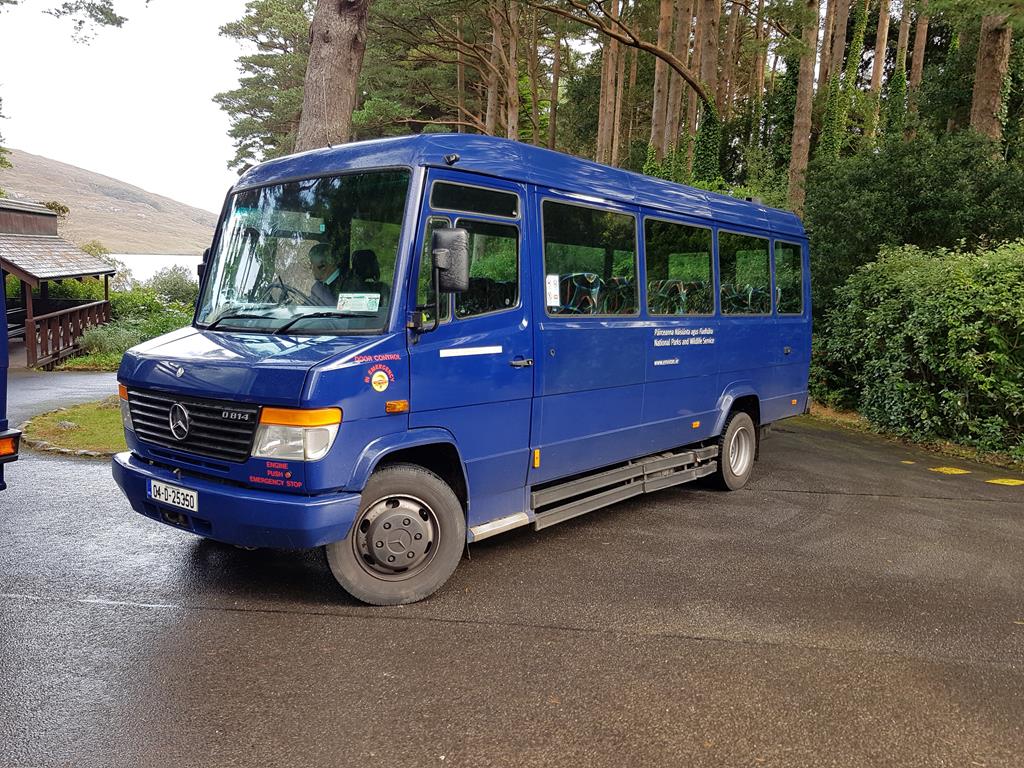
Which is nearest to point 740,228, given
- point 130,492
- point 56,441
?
point 130,492

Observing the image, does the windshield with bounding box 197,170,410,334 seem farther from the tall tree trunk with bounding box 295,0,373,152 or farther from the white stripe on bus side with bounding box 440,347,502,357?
the tall tree trunk with bounding box 295,0,373,152

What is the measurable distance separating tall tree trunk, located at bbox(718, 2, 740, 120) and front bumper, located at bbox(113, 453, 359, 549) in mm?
31423

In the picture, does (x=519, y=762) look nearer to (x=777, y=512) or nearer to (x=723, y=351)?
(x=777, y=512)

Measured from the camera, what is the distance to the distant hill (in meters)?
107

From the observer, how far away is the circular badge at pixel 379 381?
4219mm

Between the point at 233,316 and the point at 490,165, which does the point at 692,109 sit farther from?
the point at 233,316

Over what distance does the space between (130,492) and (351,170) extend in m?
2.43

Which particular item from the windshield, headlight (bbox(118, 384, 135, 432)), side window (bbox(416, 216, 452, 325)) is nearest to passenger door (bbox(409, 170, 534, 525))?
side window (bbox(416, 216, 452, 325))

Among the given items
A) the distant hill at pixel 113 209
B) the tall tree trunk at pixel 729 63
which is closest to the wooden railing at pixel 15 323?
the tall tree trunk at pixel 729 63

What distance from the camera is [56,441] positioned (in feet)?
29.3

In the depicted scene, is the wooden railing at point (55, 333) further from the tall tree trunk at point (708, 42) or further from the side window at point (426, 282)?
the tall tree trunk at point (708, 42)

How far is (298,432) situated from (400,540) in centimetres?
99

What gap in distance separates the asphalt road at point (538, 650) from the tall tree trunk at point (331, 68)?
558 centimetres

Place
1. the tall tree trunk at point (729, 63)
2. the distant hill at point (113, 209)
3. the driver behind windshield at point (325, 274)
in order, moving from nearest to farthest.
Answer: the driver behind windshield at point (325, 274)
the tall tree trunk at point (729, 63)
the distant hill at point (113, 209)
